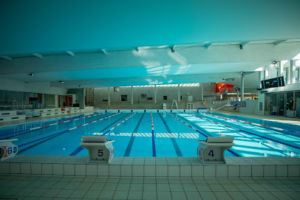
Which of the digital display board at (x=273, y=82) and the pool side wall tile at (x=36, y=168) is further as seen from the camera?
the digital display board at (x=273, y=82)

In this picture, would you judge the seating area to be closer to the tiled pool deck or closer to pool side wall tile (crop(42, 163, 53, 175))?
the tiled pool deck

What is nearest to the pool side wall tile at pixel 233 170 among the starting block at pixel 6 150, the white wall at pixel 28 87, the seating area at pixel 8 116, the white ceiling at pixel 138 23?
the white ceiling at pixel 138 23

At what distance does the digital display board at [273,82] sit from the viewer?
30.7 feet

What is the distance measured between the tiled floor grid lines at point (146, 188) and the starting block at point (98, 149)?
0.94 feet

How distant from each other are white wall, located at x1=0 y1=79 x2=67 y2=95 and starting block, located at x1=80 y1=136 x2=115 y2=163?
1159 cm

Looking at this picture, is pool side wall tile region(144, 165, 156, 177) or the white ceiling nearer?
pool side wall tile region(144, 165, 156, 177)

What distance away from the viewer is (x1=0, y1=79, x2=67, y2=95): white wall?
33.4ft

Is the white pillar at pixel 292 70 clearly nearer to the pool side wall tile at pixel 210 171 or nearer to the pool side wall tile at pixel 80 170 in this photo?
the pool side wall tile at pixel 210 171

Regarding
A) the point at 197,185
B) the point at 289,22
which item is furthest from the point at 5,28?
the point at 289,22

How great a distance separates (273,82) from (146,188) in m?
11.5

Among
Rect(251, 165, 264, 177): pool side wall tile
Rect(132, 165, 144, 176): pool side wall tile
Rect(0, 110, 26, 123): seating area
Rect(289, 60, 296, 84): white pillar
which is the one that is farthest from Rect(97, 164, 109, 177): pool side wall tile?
Rect(289, 60, 296, 84): white pillar

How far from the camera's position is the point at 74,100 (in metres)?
17.5

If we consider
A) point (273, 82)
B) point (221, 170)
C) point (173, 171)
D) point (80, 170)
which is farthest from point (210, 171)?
point (273, 82)

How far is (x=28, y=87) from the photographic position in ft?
39.5
